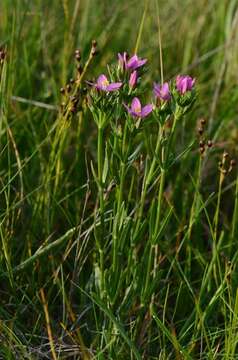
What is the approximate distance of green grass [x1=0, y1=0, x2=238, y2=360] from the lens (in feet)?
5.02

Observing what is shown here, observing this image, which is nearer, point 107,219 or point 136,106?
point 136,106

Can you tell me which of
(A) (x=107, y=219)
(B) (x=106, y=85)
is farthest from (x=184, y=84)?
(A) (x=107, y=219)

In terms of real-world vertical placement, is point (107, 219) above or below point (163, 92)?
below

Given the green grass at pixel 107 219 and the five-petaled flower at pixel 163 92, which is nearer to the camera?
the five-petaled flower at pixel 163 92

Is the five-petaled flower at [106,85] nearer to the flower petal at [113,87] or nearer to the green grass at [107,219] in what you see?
the flower petal at [113,87]

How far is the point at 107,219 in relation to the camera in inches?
64.0

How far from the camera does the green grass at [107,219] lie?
1.53m

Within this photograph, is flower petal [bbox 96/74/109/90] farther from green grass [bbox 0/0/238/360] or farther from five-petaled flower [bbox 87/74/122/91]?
green grass [bbox 0/0/238/360]

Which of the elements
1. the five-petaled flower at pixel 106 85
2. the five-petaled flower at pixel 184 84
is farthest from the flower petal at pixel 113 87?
the five-petaled flower at pixel 184 84

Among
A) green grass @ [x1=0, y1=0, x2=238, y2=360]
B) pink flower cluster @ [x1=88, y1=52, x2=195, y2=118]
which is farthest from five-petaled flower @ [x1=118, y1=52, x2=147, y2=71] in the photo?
green grass @ [x1=0, y1=0, x2=238, y2=360]

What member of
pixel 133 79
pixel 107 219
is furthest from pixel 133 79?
pixel 107 219

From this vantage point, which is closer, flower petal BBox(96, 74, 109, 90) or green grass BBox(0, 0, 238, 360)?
flower petal BBox(96, 74, 109, 90)

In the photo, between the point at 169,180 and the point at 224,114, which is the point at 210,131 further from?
the point at 169,180

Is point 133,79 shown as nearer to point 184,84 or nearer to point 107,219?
point 184,84
